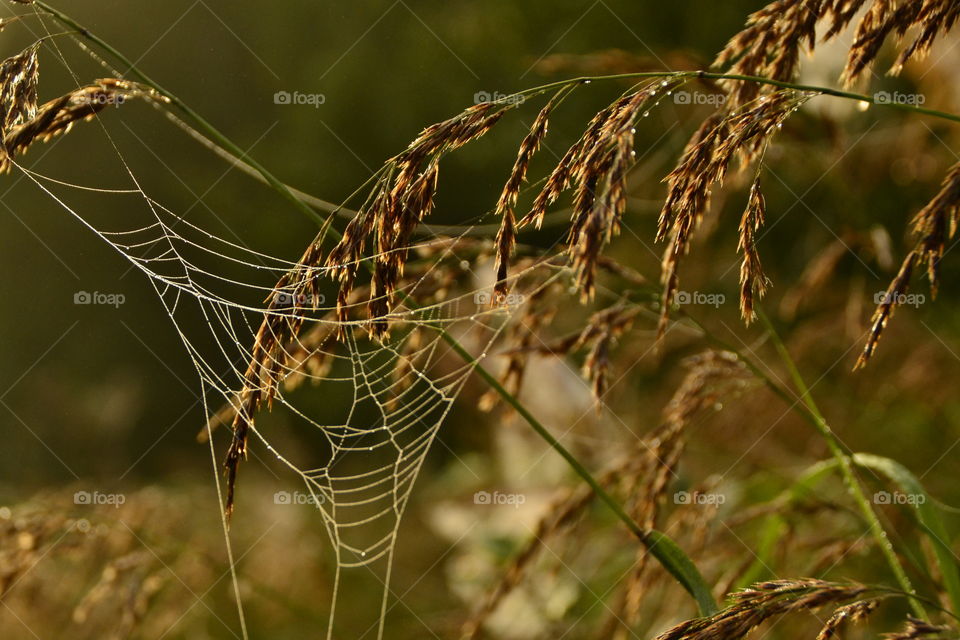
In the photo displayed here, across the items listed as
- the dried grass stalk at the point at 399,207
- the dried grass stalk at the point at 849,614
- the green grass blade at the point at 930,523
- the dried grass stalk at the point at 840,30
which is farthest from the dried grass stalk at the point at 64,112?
the green grass blade at the point at 930,523

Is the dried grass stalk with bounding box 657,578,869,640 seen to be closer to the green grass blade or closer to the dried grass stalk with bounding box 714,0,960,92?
the green grass blade

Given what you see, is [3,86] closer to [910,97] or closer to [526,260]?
[526,260]

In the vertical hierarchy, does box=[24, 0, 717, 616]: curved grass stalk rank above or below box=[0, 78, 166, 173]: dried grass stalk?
below

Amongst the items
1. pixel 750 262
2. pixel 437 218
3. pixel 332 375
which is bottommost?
pixel 750 262

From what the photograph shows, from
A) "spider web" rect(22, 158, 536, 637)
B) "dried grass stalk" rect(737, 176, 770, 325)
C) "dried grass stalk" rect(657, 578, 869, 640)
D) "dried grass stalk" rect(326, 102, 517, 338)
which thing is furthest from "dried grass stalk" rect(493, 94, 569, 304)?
"spider web" rect(22, 158, 536, 637)

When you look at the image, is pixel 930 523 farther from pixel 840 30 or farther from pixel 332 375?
pixel 332 375

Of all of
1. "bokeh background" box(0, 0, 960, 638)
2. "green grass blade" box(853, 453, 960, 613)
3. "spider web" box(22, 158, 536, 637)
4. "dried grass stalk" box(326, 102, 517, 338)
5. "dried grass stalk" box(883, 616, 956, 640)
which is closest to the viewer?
"dried grass stalk" box(883, 616, 956, 640)

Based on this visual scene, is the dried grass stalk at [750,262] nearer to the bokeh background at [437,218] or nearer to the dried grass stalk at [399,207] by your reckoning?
the dried grass stalk at [399,207]

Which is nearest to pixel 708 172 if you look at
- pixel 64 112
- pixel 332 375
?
pixel 64 112
